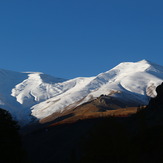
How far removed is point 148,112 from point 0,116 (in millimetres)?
80790

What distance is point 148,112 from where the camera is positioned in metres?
134

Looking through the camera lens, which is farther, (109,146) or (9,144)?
(9,144)

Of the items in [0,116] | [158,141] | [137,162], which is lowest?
[137,162]

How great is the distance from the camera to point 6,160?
54.7m

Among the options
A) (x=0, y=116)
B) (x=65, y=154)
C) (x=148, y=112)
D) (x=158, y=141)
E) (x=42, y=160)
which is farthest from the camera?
(x=42, y=160)

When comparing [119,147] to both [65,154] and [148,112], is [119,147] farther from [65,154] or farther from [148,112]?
[65,154]

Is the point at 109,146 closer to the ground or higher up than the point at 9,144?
closer to the ground

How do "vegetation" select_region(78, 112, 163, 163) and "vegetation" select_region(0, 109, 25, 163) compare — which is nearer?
"vegetation" select_region(78, 112, 163, 163)

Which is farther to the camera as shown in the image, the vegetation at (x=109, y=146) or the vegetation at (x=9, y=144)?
the vegetation at (x=9, y=144)

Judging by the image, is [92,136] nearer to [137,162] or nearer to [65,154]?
[137,162]

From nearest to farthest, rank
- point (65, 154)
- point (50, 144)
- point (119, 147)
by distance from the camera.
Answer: point (119, 147) < point (65, 154) < point (50, 144)

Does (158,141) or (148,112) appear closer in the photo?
(158,141)

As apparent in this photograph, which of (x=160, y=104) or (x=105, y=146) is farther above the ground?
(x=160, y=104)

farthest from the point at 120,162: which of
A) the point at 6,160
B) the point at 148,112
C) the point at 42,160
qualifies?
the point at 42,160
